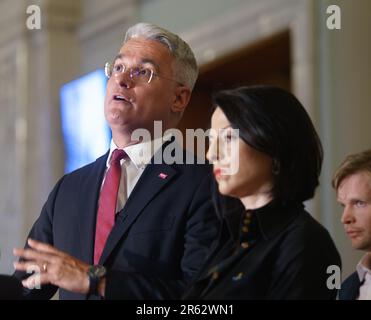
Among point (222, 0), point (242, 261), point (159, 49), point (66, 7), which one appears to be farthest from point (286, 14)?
point (242, 261)

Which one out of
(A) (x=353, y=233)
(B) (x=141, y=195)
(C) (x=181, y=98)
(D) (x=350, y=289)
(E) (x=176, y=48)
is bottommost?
(D) (x=350, y=289)

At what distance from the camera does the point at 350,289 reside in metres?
2.26

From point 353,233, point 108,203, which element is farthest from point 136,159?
point 353,233

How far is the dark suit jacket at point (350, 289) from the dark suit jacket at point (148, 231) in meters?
0.38

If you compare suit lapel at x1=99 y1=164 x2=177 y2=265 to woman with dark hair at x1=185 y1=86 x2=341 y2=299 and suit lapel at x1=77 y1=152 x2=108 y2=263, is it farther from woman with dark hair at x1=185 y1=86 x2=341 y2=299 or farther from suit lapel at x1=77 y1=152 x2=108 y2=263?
woman with dark hair at x1=185 y1=86 x2=341 y2=299

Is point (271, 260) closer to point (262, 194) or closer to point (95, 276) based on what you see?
point (262, 194)

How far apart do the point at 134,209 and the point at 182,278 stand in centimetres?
21

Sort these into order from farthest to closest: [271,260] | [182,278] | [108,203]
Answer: [108,203]
[182,278]
[271,260]

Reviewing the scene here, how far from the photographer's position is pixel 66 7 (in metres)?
5.27

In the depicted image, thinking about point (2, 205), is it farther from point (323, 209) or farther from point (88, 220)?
point (88, 220)

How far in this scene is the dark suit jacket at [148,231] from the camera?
83.7 inches

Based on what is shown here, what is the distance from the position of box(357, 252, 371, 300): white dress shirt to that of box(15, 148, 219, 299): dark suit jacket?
415mm

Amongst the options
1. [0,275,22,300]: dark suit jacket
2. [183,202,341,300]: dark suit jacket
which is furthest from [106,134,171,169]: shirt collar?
[0,275,22,300]: dark suit jacket

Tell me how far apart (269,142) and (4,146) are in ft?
12.8
